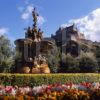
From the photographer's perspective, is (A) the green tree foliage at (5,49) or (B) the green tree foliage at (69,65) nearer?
(A) the green tree foliage at (5,49)

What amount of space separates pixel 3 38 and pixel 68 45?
27674 mm

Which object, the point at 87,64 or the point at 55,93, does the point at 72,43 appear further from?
the point at 55,93

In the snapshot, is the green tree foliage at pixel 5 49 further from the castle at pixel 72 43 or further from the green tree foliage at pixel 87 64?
the castle at pixel 72 43

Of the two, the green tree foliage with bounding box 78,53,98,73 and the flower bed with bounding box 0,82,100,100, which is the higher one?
the green tree foliage with bounding box 78,53,98,73

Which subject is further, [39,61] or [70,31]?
[70,31]

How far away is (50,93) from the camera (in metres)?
11.4

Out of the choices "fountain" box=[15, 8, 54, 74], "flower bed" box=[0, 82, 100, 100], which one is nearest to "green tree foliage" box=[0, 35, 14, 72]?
"fountain" box=[15, 8, 54, 74]

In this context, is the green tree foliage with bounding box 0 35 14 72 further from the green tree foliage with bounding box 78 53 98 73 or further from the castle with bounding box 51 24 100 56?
the castle with bounding box 51 24 100 56

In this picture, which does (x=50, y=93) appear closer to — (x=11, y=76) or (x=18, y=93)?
(x=18, y=93)

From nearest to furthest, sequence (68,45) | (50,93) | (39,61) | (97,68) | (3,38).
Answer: (50,93) → (39,61) → (3,38) → (97,68) → (68,45)

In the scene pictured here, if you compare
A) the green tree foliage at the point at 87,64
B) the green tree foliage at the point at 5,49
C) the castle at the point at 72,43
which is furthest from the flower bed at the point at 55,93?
the castle at the point at 72,43

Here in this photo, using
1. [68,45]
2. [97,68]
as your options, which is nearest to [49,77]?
[97,68]

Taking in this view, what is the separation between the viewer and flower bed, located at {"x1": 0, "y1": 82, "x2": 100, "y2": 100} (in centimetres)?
1096

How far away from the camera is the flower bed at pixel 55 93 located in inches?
432
